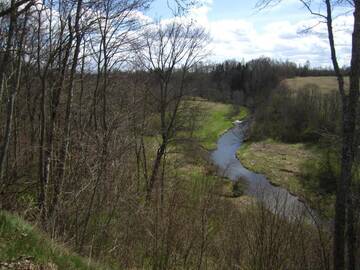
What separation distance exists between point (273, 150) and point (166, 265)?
53424 mm

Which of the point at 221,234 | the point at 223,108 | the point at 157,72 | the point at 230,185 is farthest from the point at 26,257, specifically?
the point at 223,108

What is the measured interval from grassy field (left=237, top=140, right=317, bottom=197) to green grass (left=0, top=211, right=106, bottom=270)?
120 ft

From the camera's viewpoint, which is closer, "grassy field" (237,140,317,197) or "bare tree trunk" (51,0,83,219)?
"bare tree trunk" (51,0,83,219)

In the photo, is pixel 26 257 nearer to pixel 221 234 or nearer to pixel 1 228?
pixel 1 228

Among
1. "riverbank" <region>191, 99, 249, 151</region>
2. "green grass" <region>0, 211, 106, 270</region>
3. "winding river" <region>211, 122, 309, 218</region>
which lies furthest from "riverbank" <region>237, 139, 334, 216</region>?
"green grass" <region>0, 211, 106, 270</region>

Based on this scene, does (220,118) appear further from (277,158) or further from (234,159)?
(234,159)

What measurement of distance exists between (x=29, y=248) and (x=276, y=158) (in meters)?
52.3

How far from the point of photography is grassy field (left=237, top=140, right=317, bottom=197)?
44875 millimetres

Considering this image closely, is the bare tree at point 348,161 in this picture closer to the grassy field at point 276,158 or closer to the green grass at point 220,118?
the grassy field at point 276,158

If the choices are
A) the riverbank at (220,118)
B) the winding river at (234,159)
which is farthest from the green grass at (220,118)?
the winding river at (234,159)

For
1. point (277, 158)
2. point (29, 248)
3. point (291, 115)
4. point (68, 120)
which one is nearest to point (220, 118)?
point (291, 115)

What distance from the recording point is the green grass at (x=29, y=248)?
174 inches

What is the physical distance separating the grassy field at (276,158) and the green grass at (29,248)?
3664 cm

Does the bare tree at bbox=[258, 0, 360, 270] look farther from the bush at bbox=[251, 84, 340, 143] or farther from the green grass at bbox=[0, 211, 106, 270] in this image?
the bush at bbox=[251, 84, 340, 143]
